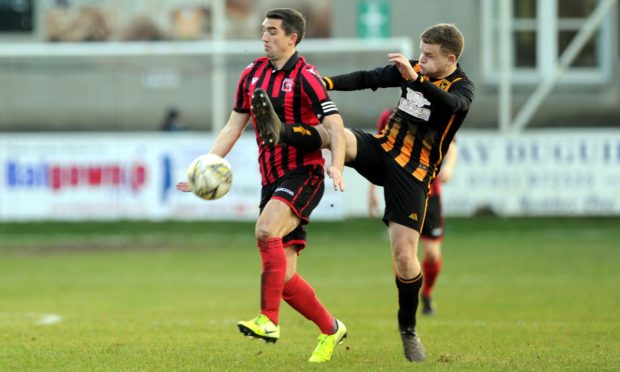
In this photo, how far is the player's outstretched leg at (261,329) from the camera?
739 centimetres

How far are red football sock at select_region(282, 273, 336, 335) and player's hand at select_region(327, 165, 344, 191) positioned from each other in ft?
2.96

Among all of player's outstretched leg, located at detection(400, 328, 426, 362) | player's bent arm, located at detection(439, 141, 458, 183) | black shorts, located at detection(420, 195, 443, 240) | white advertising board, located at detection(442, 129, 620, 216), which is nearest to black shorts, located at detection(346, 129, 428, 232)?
player's outstretched leg, located at detection(400, 328, 426, 362)

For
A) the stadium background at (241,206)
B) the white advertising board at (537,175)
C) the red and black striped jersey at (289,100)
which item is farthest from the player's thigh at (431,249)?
the white advertising board at (537,175)

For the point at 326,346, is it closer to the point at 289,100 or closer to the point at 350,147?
the point at 350,147

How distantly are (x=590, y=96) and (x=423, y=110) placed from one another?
22218 millimetres

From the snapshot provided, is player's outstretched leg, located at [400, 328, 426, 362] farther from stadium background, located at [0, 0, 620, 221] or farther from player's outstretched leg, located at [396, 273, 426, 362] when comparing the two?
stadium background, located at [0, 0, 620, 221]

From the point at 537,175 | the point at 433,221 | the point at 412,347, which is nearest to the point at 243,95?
the point at 412,347

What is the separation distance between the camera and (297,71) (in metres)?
8.07

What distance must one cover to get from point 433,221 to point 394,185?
4.45m

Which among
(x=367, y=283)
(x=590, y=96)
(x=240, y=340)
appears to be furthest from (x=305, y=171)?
(x=590, y=96)

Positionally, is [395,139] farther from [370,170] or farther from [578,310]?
[578,310]

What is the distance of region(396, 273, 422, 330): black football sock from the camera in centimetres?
822

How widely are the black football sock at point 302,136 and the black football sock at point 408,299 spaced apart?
1109 millimetres

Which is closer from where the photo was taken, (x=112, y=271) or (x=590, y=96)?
(x=112, y=271)
